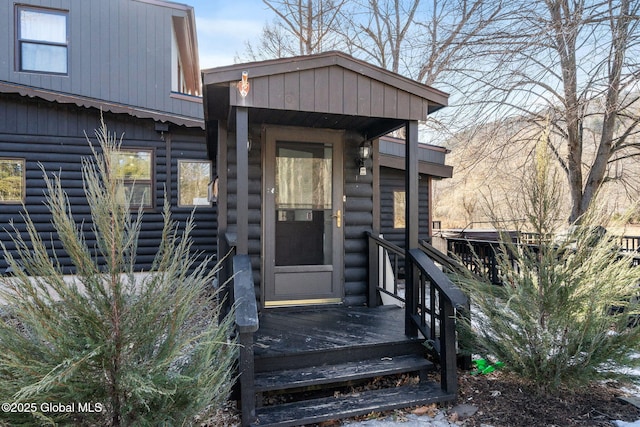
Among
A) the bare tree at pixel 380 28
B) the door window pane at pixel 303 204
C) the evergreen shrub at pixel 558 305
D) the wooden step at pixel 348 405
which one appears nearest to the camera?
the wooden step at pixel 348 405

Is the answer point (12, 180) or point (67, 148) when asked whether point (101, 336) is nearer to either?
point (67, 148)

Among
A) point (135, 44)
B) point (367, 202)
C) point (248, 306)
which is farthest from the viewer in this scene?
point (135, 44)

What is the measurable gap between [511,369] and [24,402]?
9.30 feet

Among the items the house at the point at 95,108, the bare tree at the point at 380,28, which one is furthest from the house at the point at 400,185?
the bare tree at the point at 380,28

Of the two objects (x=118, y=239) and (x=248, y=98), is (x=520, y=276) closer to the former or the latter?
(x=248, y=98)

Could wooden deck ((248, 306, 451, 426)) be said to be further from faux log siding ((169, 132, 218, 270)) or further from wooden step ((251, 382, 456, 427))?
faux log siding ((169, 132, 218, 270))

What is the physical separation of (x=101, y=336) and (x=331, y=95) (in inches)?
87.8

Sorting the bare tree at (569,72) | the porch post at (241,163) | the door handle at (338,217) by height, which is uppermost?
the bare tree at (569,72)

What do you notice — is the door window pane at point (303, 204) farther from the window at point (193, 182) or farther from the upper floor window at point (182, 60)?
the upper floor window at point (182, 60)

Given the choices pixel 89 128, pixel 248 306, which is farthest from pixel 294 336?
pixel 89 128

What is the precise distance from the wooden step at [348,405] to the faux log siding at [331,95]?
2076 millimetres

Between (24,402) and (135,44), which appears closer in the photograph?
(24,402)

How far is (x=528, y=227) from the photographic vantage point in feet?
10.1

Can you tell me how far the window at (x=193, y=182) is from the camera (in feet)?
22.6
